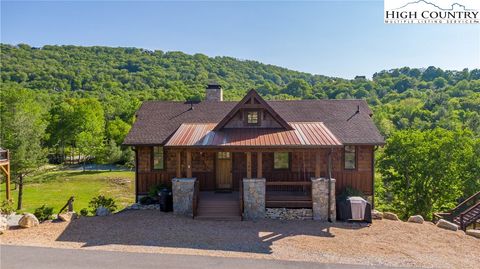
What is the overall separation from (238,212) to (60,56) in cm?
10378

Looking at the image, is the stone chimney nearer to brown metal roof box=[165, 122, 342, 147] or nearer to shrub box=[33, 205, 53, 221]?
brown metal roof box=[165, 122, 342, 147]

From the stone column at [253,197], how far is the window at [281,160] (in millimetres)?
3081

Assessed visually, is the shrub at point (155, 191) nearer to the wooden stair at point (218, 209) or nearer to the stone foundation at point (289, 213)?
the wooden stair at point (218, 209)

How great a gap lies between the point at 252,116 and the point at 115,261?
30.9 feet

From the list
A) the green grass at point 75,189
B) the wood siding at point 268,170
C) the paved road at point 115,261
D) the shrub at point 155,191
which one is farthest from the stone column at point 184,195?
the green grass at point 75,189

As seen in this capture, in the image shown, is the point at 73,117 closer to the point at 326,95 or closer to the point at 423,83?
the point at 326,95

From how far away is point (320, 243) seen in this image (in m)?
11.0

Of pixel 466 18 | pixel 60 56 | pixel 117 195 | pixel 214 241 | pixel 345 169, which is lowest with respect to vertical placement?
pixel 117 195

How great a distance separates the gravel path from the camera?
9.81 meters

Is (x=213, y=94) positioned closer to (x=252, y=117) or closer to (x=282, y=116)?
(x=282, y=116)

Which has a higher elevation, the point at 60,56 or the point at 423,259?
the point at 60,56

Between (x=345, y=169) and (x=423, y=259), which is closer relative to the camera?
(x=423, y=259)

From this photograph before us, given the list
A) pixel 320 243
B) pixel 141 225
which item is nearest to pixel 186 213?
pixel 141 225

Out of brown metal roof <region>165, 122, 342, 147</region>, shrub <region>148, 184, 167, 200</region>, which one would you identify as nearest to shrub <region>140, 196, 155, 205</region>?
shrub <region>148, 184, 167, 200</region>
